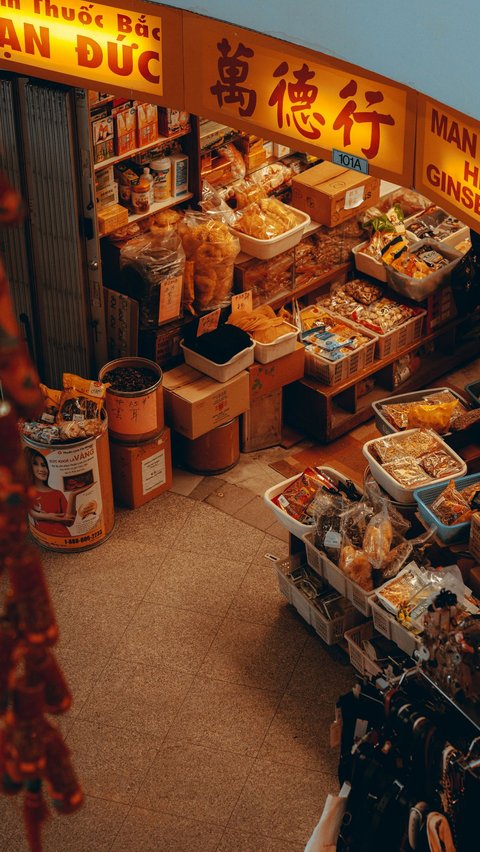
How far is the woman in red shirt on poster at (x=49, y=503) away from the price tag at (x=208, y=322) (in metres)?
1.38

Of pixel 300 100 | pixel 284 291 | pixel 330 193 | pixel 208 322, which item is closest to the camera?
pixel 300 100

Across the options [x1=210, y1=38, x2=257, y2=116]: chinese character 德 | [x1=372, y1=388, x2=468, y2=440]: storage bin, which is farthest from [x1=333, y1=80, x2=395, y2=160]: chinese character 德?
[x1=372, y1=388, x2=468, y2=440]: storage bin

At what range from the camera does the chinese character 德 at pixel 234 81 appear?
4957 mm

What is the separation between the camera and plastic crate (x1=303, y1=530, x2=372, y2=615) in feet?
18.4

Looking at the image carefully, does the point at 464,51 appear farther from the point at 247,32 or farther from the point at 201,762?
the point at 201,762

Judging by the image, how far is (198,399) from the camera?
7.07 meters

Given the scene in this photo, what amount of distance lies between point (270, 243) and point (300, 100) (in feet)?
8.72

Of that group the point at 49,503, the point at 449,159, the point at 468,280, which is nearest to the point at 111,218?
the point at 49,503

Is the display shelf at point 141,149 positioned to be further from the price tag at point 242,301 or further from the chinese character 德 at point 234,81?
the chinese character 德 at point 234,81

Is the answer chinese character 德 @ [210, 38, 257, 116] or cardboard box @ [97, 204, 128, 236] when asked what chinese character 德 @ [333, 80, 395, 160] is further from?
cardboard box @ [97, 204, 128, 236]

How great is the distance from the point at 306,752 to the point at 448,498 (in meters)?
1.54

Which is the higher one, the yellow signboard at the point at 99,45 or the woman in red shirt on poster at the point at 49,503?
the yellow signboard at the point at 99,45

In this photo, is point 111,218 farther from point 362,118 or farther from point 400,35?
point 400,35

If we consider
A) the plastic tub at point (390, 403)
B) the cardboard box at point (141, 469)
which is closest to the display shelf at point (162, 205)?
the cardboard box at point (141, 469)
